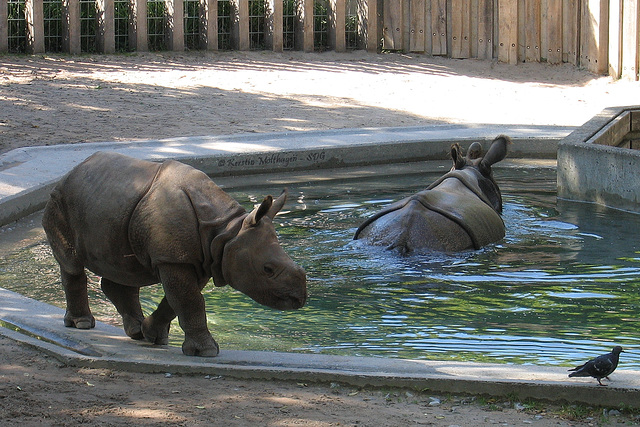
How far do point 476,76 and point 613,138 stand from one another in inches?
Result: 328

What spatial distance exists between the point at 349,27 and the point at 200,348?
17542mm

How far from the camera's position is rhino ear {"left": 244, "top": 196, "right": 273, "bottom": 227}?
474cm

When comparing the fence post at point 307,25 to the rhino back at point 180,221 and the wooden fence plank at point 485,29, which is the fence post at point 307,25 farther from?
the rhino back at point 180,221

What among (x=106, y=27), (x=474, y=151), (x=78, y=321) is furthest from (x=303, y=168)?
(x=106, y=27)

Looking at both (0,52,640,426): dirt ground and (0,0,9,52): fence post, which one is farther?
(0,0,9,52): fence post

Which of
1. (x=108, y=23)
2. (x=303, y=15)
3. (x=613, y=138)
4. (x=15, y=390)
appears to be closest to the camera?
(x=15, y=390)

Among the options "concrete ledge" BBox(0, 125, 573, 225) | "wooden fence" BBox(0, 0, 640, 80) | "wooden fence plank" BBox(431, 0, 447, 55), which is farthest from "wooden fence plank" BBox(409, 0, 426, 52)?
"concrete ledge" BBox(0, 125, 573, 225)

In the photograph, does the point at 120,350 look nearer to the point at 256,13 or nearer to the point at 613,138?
the point at 613,138

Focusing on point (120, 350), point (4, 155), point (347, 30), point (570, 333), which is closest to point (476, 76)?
point (347, 30)

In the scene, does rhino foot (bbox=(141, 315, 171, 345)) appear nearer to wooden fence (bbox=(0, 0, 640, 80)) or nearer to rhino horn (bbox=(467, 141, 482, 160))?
rhino horn (bbox=(467, 141, 482, 160))

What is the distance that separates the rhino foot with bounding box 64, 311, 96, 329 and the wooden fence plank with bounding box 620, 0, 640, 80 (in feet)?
46.7

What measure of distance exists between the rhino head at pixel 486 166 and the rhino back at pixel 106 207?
14.3 ft

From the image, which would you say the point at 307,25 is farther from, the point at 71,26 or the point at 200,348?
the point at 200,348

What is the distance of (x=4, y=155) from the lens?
1131cm
